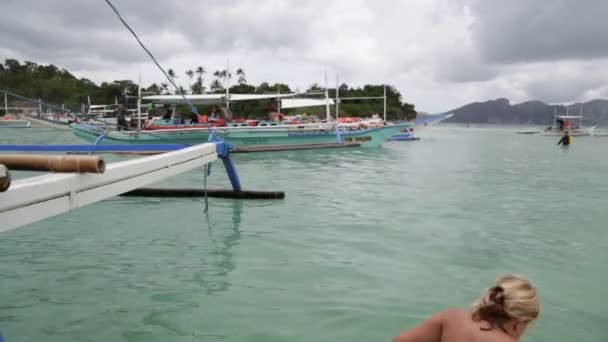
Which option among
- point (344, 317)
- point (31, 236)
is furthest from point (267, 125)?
point (344, 317)

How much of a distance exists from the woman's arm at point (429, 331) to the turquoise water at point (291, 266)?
4.96 feet

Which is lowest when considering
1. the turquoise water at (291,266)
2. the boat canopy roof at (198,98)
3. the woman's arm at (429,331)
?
the turquoise water at (291,266)

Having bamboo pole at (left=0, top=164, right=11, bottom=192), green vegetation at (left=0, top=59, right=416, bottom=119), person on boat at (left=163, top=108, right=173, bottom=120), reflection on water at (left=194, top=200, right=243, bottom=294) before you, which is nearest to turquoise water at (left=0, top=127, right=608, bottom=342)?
reflection on water at (left=194, top=200, right=243, bottom=294)

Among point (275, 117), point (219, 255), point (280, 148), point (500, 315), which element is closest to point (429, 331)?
point (500, 315)

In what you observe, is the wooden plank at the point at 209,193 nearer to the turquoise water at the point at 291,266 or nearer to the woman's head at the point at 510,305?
the turquoise water at the point at 291,266

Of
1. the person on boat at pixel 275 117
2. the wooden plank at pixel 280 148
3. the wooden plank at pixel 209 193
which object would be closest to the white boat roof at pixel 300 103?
the person on boat at pixel 275 117

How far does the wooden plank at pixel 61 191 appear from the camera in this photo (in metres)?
2.89

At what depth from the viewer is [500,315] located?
2.15 meters

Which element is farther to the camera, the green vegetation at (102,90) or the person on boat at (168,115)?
the green vegetation at (102,90)

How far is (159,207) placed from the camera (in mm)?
9102

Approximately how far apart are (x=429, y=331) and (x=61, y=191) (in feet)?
8.51

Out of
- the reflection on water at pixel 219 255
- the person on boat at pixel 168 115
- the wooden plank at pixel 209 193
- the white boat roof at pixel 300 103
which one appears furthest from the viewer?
the white boat roof at pixel 300 103

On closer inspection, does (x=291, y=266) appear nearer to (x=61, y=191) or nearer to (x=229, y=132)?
(x=61, y=191)

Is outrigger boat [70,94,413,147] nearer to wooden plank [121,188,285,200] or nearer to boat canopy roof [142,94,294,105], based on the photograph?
boat canopy roof [142,94,294,105]
